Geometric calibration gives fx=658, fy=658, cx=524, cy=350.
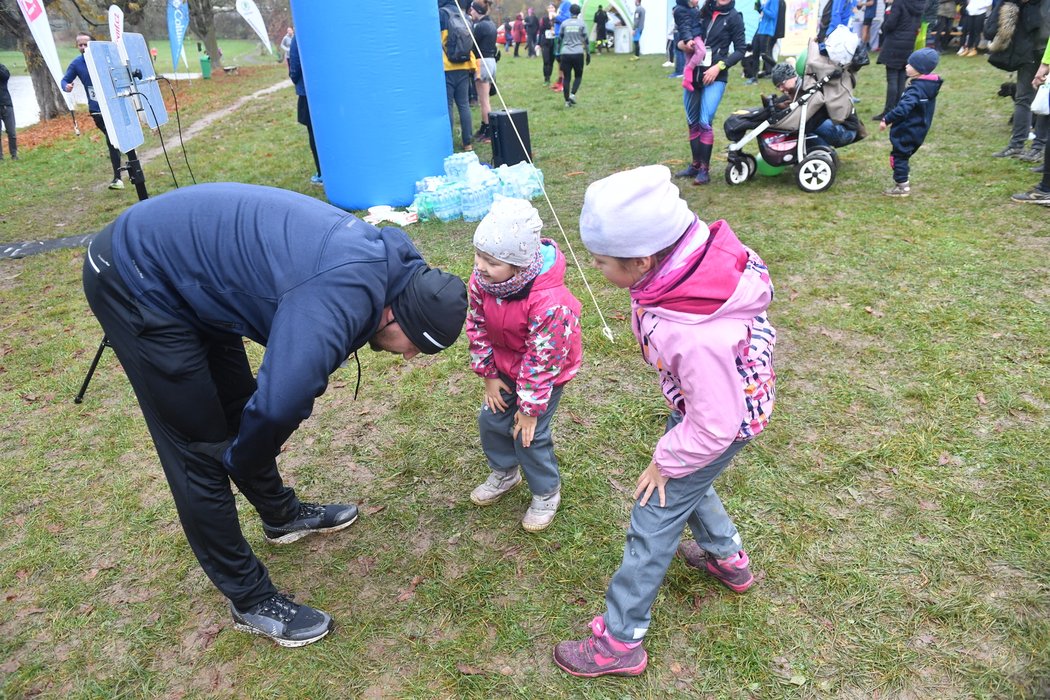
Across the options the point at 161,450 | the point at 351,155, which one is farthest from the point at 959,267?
the point at 351,155

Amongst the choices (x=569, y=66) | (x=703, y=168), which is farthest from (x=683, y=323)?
(x=569, y=66)

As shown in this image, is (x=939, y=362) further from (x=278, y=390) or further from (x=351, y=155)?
(x=351, y=155)

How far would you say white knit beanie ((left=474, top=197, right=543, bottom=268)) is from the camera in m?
2.23

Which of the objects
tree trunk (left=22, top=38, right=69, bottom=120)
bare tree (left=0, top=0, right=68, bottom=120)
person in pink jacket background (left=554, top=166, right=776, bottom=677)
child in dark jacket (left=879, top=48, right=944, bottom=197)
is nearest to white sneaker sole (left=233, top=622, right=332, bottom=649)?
person in pink jacket background (left=554, top=166, right=776, bottom=677)

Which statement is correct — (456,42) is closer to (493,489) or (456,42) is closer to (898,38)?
(898,38)

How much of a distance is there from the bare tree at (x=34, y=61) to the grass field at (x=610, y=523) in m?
14.8

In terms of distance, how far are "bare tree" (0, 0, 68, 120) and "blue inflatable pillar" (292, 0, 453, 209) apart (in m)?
13.0

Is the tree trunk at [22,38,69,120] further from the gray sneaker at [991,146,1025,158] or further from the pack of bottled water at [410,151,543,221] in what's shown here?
the gray sneaker at [991,146,1025,158]

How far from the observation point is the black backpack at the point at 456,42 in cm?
897

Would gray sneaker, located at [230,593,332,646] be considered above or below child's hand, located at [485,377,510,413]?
below

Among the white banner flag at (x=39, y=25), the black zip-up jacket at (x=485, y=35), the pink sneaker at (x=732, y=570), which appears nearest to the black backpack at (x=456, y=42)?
the black zip-up jacket at (x=485, y=35)

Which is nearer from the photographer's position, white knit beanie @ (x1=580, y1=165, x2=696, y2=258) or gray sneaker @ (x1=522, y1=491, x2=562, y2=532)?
white knit beanie @ (x1=580, y1=165, x2=696, y2=258)

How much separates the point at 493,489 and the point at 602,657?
1.03 metres

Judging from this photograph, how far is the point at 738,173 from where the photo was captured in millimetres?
7254
